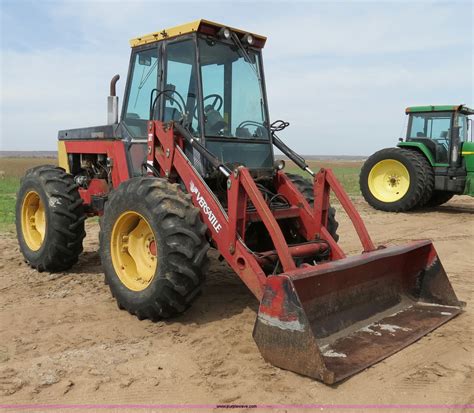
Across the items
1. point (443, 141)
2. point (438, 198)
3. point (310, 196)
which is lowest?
point (438, 198)

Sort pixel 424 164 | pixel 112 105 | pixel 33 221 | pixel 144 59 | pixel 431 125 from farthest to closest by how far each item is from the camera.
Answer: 1. pixel 431 125
2. pixel 424 164
3. pixel 33 221
4. pixel 112 105
5. pixel 144 59

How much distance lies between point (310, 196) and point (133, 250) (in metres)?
1.98

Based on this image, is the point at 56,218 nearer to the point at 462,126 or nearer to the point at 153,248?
the point at 153,248

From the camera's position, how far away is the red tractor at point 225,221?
366 centimetres

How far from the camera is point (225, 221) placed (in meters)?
4.11

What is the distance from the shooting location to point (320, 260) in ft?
15.1

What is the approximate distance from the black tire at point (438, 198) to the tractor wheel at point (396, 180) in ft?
3.49

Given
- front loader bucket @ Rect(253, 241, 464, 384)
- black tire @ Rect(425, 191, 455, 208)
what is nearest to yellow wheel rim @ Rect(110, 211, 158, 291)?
front loader bucket @ Rect(253, 241, 464, 384)

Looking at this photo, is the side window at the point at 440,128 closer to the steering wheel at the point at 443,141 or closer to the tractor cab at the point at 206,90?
the steering wheel at the point at 443,141

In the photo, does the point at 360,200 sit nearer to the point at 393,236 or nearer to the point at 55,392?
the point at 393,236

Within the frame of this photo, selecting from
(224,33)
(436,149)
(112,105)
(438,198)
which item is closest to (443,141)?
(436,149)

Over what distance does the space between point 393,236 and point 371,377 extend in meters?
5.88

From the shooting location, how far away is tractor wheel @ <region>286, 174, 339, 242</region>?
508cm

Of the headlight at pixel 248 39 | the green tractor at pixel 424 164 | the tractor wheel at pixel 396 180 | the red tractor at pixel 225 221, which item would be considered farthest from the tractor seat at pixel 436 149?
the headlight at pixel 248 39
